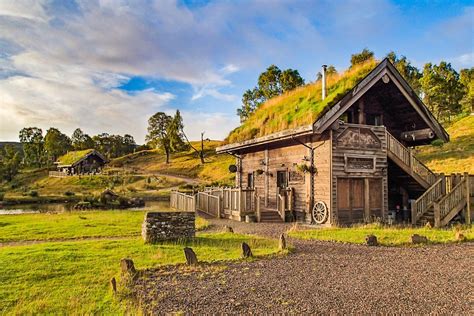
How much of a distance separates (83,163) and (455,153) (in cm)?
7099

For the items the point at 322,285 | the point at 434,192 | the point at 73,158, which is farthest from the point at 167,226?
the point at 73,158

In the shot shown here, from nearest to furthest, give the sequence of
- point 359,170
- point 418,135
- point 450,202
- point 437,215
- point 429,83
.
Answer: point 437,215 → point 450,202 → point 359,170 → point 418,135 → point 429,83

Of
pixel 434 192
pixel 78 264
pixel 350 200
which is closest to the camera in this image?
pixel 78 264

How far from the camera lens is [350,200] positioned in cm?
1836

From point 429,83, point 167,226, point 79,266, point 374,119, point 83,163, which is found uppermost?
point 429,83

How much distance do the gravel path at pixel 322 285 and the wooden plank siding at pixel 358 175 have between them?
693 cm

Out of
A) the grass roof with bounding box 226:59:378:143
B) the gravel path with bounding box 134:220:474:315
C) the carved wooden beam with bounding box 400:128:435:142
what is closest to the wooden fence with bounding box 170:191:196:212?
the grass roof with bounding box 226:59:378:143

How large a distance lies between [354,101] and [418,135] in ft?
19.8

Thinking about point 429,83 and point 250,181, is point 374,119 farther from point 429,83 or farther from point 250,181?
point 429,83

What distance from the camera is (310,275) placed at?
8.60 m

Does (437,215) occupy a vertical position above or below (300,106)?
below

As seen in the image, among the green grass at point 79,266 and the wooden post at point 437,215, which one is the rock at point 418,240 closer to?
the green grass at point 79,266

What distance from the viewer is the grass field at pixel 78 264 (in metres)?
7.11

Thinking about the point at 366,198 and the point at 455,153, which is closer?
the point at 366,198
